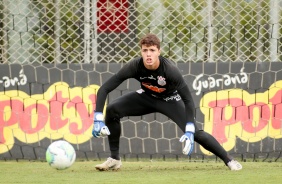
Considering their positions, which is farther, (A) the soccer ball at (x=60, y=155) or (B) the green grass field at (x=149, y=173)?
(A) the soccer ball at (x=60, y=155)

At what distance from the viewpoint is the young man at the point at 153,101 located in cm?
914

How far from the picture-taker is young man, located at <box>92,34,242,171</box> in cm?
914

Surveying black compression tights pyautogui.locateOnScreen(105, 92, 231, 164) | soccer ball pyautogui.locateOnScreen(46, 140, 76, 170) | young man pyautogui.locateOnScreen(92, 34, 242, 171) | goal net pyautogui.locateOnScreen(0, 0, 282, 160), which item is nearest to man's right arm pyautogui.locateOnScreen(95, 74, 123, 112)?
young man pyautogui.locateOnScreen(92, 34, 242, 171)

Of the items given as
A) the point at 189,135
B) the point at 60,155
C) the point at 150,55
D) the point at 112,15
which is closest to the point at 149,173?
the point at 189,135

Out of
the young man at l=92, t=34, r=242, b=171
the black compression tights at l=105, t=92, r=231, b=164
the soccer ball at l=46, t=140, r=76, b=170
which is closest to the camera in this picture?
the soccer ball at l=46, t=140, r=76, b=170

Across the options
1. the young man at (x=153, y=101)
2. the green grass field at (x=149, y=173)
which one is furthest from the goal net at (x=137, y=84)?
the young man at (x=153, y=101)

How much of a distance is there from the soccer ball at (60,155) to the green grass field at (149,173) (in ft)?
0.39

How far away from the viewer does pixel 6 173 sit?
369 inches

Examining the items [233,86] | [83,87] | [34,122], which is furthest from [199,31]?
[34,122]

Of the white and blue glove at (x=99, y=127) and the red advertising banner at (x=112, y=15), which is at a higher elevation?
the red advertising banner at (x=112, y=15)

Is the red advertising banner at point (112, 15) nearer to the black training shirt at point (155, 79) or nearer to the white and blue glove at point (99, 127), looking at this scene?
the black training shirt at point (155, 79)

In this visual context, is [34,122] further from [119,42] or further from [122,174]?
[122,174]

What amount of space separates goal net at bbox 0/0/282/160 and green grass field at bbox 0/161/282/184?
0.67 meters

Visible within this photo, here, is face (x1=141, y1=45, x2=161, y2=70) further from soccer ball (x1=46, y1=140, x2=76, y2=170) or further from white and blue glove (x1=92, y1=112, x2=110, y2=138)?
soccer ball (x1=46, y1=140, x2=76, y2=170)
